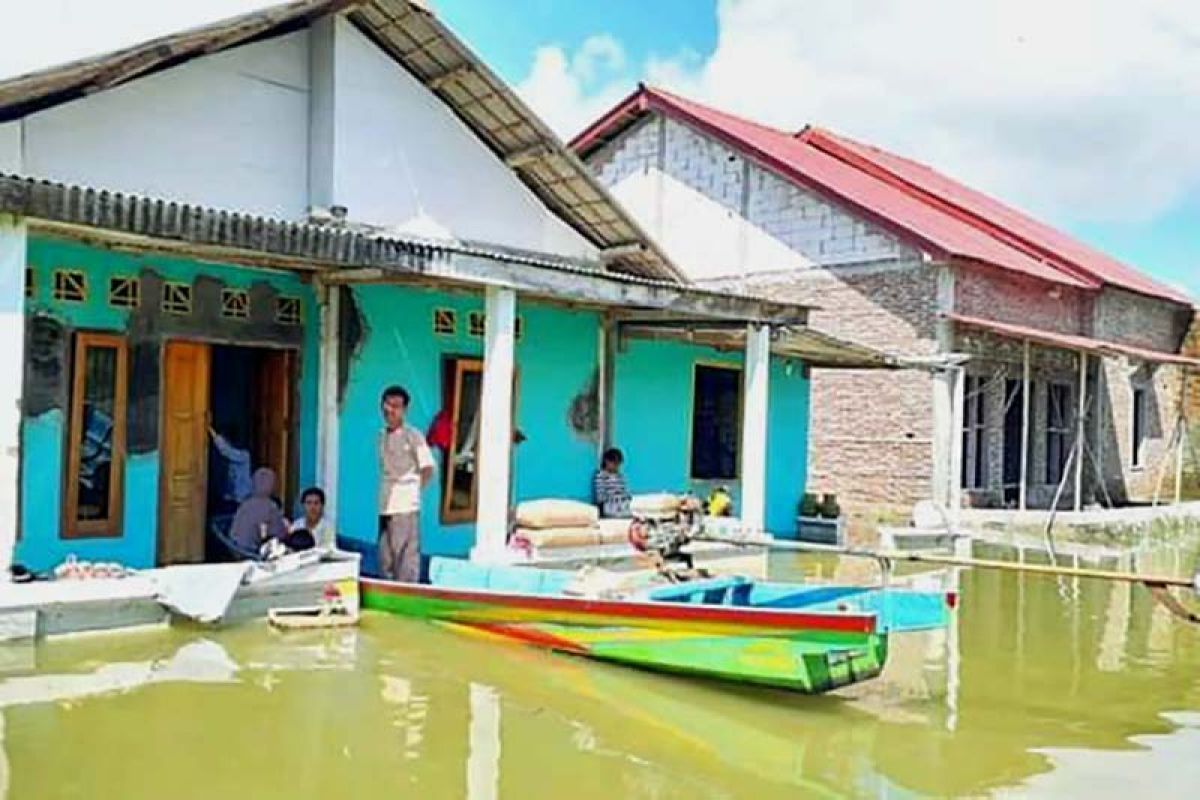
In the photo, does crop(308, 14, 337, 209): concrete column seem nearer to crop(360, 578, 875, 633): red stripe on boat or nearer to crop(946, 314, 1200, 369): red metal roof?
crop(360, 578, 875, 633): red stripe on boat

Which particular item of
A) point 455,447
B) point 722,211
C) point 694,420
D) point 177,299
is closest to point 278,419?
point 177,299

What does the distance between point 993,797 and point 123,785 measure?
12.5ft

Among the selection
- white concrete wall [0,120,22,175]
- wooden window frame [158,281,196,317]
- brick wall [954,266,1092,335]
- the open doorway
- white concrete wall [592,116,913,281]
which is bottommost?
the open doorway

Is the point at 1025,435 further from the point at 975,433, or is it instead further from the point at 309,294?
the point at 309,294

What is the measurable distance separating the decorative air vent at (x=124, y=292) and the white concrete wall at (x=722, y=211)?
12809 millimetres

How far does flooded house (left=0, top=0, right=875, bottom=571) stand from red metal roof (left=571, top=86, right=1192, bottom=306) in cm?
675

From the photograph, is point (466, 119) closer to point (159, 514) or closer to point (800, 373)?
point (159, 514)

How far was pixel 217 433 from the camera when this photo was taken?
1153 centimetres

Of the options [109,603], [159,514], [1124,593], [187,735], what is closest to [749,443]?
[1124,593]

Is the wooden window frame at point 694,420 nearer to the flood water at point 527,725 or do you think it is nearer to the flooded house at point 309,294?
the flooded house at point 309,294

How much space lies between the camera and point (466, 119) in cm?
1276

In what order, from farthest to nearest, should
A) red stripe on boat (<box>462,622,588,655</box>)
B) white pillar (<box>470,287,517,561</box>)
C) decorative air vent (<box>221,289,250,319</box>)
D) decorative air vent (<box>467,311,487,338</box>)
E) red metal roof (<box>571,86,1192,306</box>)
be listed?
1. red metal roof (<box>571,86,1192,306</box>)
2. decorative air vent (<box>467,311,487,338</box>)
3. decorative air vent (<box>221,289,250,319</box>)
4. white pillar (<box>470,287,517,561</box>)
5. red stripe on boat (<box>462,622,588,655</box>)

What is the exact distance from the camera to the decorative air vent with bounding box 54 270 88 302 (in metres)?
9.52

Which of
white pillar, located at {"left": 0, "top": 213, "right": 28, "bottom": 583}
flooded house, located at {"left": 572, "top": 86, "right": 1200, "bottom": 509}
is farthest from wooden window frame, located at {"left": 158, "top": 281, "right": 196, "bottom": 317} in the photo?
flooded house, located at {"left": 572, "top": 86, "right": 1200, "bottom": 509}
